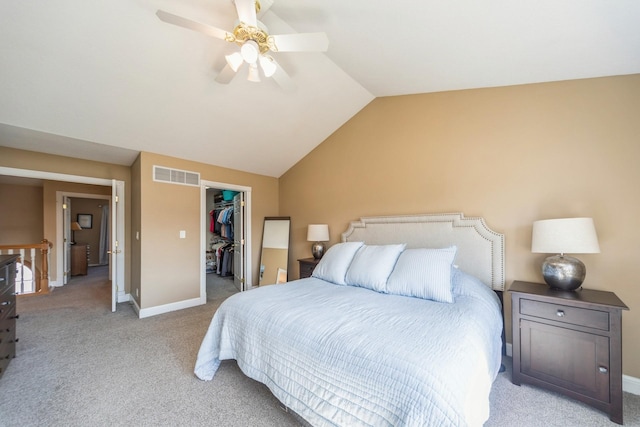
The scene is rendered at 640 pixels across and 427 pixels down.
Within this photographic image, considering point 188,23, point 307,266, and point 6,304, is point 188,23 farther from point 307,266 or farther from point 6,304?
point 307,266

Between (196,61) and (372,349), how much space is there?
2.90 m

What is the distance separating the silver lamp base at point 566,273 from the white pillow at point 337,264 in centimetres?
171

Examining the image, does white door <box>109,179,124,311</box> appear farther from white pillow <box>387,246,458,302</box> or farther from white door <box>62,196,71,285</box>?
white pillow <box>387,246,458,302</box>

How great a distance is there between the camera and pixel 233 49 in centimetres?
244

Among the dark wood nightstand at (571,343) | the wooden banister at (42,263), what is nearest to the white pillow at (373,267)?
the dark wood nightstand at (571,343)

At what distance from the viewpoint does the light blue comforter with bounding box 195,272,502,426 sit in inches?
42.9

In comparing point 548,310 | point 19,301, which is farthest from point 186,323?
point 548,310

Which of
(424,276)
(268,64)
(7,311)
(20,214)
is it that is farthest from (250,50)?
(20,214)

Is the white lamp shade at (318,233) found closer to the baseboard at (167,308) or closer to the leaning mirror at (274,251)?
the leaning mirror at (274,251)

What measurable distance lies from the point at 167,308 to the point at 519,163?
4.78 meters

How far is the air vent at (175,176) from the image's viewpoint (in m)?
3.61

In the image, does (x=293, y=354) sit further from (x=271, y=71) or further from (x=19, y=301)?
(x=19, y=301)

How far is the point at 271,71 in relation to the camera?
80.6 inches

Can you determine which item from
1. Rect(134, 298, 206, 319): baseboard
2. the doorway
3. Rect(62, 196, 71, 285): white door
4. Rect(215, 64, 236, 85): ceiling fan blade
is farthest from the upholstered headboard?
the doorway
